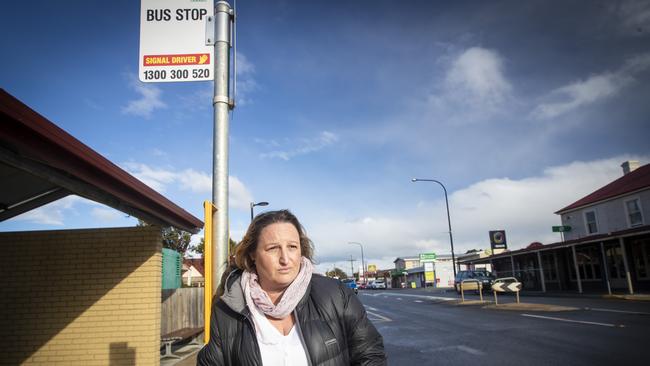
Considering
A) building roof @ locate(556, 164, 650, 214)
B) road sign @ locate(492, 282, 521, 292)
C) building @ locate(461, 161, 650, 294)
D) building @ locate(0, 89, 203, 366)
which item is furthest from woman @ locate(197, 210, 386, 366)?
building roof @ locate(556, 164, 650, 214)

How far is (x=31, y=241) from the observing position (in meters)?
7.04

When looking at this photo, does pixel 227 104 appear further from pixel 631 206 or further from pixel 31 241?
pixel 631 206

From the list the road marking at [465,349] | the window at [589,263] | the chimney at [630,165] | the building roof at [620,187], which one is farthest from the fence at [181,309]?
the chimney at [630,165]

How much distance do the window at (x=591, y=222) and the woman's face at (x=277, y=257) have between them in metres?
32.1

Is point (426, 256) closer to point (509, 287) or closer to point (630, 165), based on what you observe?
point (630, 165)

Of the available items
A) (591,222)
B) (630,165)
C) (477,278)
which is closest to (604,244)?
(591,222)

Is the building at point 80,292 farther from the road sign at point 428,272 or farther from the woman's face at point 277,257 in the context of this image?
the road sign at point 428,272

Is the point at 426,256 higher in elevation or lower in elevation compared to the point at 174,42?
lower

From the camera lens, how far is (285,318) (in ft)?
8.63

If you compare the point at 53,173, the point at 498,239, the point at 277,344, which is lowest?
the point at 277,344

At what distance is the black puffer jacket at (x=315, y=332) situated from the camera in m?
2.42

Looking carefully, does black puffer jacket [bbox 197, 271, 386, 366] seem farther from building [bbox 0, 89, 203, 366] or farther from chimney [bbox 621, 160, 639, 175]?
chimney [bbox 621, 160, 639, 175]

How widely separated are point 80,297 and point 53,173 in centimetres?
384

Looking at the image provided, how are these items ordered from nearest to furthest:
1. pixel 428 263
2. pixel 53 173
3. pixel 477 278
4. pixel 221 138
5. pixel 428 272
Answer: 1. pixel 221 138
2. pixel 53 173
3. pixel 477 278
4. pixel 428 263
5. pixel 428 272
